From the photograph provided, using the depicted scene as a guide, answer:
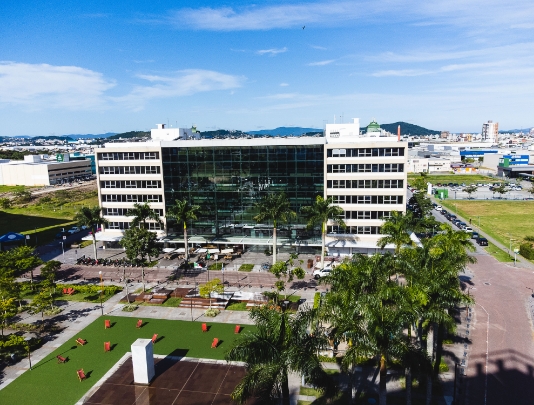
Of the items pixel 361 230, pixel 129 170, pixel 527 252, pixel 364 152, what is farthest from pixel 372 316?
pixel 129 170

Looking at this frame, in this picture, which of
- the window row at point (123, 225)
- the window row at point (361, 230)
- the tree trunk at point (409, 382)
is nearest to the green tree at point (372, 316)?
the tree trunk at point (409, 382)

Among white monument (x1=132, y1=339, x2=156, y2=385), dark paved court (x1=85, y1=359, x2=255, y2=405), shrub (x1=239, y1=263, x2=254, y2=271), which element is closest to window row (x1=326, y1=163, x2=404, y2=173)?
shrub (x1=239, y1=263, x2=254, y2=271)

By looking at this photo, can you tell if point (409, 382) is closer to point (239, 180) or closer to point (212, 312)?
point (212, 312)

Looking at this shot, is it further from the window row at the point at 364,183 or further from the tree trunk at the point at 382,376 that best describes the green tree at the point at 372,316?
the window row at the point at 364,183

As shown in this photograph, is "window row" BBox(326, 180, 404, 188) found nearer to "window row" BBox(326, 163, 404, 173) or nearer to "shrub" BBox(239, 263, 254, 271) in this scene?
"window row" BBox(326, 163, 404, 173)

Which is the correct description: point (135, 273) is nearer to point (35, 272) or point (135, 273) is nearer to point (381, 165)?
point (35, 272)

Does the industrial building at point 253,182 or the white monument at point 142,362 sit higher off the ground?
the industrial building at point 253,182
